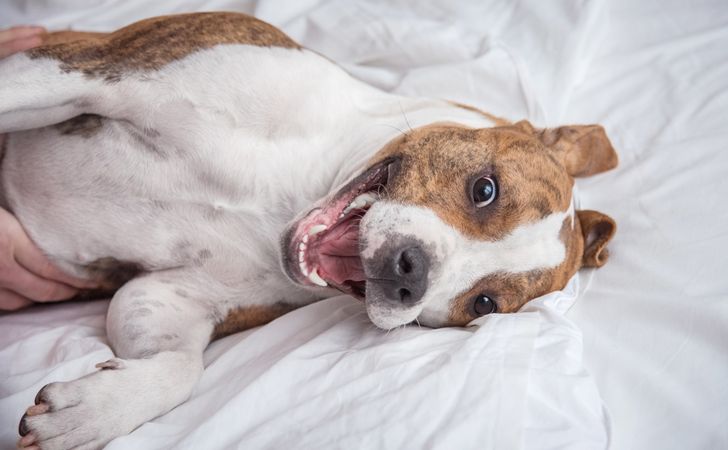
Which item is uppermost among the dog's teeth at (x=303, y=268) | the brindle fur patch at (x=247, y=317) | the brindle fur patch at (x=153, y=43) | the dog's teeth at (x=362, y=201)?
the brindle fur patch at (x=153, y=43)

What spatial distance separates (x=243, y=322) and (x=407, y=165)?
43.0 inches

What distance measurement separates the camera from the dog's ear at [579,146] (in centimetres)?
338

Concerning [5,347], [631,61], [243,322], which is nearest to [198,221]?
[243,322]

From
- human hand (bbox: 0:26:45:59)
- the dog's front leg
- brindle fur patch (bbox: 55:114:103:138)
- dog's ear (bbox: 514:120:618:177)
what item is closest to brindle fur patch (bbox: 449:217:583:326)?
dog's ear (bbox: 514:120:618:177)

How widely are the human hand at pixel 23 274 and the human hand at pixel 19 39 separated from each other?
0.85 metres

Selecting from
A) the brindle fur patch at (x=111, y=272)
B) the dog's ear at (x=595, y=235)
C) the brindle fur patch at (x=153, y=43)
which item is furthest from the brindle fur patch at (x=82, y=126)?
the dog's ear at (x=595, y=235)

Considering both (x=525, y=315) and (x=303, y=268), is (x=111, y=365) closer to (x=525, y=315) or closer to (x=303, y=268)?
(x=303, y=268)

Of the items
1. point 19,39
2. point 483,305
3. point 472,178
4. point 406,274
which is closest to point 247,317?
point 406,274

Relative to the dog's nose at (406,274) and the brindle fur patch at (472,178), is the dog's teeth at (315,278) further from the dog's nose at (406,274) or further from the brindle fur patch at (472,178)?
the brindle fur patch at (472,178)

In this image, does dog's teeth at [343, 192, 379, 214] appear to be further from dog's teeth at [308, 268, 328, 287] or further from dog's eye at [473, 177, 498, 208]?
dog's eye at [473, 177, 498, 208]

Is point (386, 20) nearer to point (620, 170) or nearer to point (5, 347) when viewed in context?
point (620, 170)

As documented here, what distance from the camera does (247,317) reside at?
318 cm

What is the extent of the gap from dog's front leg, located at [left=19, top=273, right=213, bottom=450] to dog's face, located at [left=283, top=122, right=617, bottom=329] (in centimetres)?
57

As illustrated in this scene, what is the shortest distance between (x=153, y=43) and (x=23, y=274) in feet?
3.84
